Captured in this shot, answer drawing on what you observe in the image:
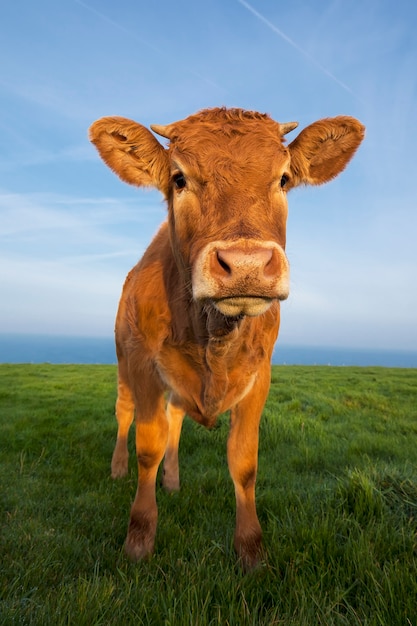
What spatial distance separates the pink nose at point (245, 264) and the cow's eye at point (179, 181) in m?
0.91

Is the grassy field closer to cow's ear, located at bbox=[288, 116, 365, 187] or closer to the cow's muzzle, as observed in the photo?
the cow's muzzle

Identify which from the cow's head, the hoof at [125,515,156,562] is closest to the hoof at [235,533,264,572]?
the hoof at [125,515,156,562]

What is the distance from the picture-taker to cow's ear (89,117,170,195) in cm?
345

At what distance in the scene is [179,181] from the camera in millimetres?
3092

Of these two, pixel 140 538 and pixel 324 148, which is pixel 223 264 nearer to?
pixel 324 148

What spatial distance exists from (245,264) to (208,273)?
21cm

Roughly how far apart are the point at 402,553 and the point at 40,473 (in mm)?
3806

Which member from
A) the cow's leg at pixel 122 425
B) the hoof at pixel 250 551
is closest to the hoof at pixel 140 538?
the hoof at pixel 250 551

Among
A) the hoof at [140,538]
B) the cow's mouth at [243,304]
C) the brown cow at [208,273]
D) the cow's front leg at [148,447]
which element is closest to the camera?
the cow's mouth at [243,304]

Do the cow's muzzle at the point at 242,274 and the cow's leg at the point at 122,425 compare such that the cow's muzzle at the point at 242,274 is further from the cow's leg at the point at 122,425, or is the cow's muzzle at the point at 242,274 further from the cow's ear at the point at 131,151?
the cow's leg at the point at 122,425

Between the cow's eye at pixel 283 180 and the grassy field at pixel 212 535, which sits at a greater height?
the cow's eye at pixel 283 180

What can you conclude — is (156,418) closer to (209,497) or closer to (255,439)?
(255,439)

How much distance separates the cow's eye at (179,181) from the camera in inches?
120

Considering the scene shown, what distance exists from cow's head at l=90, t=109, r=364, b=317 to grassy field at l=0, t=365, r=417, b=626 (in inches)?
59.7
